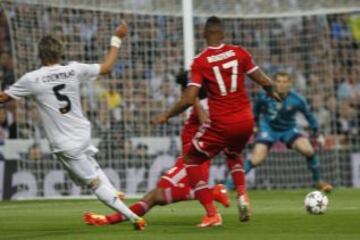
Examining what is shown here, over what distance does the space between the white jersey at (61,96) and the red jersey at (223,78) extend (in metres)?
1.13

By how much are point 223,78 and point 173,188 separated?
141cm

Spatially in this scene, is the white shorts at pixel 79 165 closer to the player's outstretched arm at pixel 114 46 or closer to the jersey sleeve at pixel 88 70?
the jersey sleeve at pixel 88 70

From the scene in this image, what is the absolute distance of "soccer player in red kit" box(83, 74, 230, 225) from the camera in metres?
11.2

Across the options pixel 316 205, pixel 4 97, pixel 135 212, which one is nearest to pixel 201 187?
pixel 135 212

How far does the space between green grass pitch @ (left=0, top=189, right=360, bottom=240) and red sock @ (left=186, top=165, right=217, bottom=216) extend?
253mm

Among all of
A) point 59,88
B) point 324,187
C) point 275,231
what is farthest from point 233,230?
point 324,187

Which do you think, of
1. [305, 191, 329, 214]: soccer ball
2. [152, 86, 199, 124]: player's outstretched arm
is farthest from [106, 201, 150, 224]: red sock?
[305, 191, 329, 214]: soccer ball

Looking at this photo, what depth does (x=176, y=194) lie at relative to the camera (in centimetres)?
1152

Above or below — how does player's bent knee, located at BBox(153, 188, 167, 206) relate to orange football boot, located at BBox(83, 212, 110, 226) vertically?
above

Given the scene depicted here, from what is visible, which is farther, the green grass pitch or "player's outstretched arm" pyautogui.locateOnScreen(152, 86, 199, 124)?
"player's outstretched arm" pyautogui.locateOnScreen(152, 86, 199, 124)

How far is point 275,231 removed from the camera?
10188 mm

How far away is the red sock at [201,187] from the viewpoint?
1087 cm

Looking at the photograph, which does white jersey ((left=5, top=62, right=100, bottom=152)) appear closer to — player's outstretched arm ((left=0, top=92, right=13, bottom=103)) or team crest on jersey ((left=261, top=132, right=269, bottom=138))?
player's outstretched arm ((left=0, top=92, right=13, bottom=103))

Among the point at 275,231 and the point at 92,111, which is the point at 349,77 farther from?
the point at 275,231
